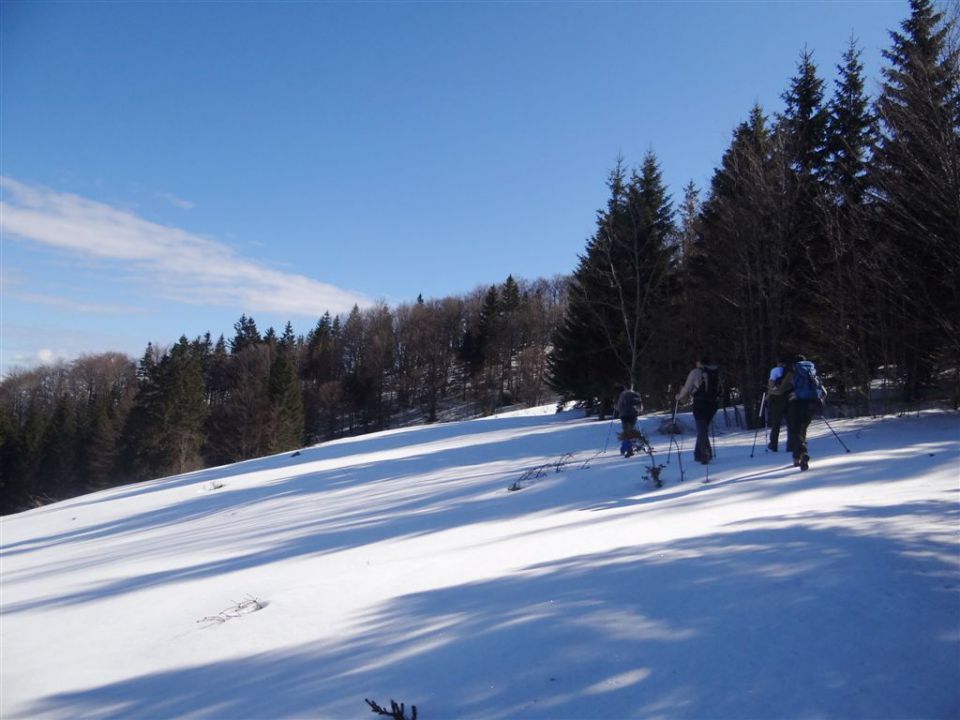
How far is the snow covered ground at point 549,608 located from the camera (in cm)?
296

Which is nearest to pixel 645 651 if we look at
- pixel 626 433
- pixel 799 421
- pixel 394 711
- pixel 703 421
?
pixel 394 711

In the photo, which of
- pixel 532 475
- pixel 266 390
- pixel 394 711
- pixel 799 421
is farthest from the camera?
pixel 266 390

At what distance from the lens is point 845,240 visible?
44.1ft

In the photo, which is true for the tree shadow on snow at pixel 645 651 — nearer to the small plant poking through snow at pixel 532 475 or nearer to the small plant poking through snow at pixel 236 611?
the small plant poking through snow at pixel 236 611

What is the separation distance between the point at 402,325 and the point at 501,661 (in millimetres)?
67058

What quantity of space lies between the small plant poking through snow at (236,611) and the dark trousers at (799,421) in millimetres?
7461

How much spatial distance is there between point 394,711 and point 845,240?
15283mm

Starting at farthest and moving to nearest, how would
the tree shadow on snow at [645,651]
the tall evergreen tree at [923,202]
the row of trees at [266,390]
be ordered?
the row of trees at [266,390]
the tall evergreen tree at [923,202]
the tree shadow on snow at [645,651]

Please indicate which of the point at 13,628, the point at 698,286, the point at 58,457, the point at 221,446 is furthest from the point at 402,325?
the point at 13,628

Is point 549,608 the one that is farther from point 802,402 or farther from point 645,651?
point 802,402

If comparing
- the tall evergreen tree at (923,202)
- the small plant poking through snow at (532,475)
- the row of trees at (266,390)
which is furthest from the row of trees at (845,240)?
the row of trees at (266,390)

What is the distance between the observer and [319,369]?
230ft

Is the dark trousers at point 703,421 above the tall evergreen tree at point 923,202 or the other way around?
the other way around

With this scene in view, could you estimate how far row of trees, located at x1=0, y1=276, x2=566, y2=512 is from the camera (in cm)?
4562
